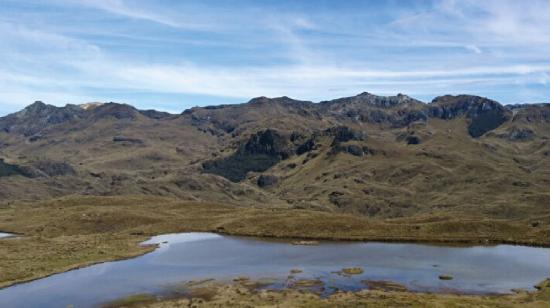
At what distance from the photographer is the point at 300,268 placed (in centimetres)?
12412

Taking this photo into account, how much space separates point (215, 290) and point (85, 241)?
87315 mm

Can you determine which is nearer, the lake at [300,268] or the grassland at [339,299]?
the grassland at [339,299]

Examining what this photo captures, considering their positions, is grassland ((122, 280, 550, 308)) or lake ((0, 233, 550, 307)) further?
lake ((0, 233, 550, 307))

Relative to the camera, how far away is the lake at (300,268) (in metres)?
104

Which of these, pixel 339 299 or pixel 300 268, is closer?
pixel 339 299

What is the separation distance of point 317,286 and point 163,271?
38575 millimetres

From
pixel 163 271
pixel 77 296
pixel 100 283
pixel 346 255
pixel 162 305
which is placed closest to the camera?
pixel 162 305

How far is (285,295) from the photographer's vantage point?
97.8 meters

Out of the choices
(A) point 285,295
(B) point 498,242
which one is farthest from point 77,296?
(B) point 498,242

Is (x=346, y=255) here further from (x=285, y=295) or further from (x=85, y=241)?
(x=85, y=241)

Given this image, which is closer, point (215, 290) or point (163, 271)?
point (215, 290)

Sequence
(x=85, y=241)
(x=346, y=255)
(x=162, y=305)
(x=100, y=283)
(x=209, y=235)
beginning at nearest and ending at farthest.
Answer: (x=162, y=305) < (x=100, y=283) < (x=346, y=255) < (x=85, y=241) < (x=209, y=235)

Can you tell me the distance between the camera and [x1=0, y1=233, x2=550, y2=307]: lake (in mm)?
103938

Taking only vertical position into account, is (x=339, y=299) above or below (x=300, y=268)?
above
